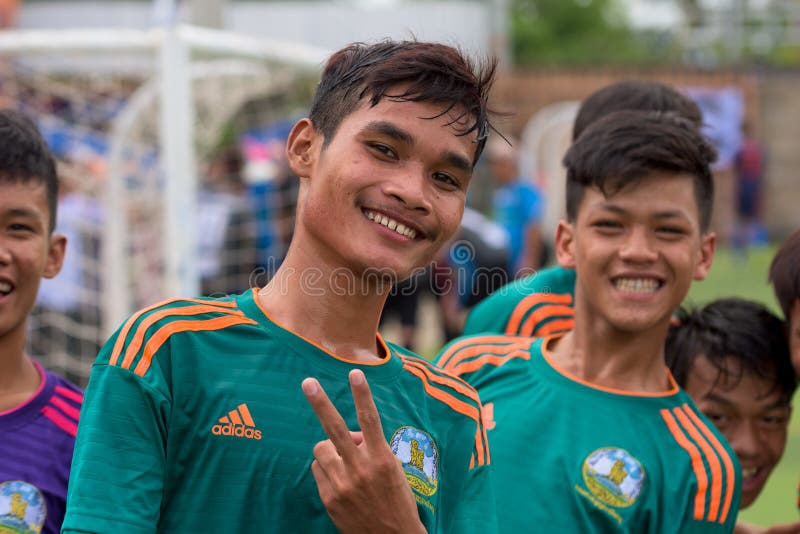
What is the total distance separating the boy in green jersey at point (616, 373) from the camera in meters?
2.59

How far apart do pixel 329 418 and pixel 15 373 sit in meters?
1.16

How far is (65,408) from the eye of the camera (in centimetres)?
249

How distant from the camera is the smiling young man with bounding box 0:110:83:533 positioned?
7.59 ft

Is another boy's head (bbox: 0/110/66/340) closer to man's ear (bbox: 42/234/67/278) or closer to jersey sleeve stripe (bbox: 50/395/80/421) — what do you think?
man's ear (bbox: 42/234/67/278)

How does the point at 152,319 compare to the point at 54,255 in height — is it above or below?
below

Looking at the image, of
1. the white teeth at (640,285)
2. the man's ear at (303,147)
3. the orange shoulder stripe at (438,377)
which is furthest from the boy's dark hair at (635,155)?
the man's ear at (303,147)

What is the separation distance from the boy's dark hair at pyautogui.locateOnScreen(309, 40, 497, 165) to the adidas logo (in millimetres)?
536

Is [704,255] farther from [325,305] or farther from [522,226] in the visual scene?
[522,226]

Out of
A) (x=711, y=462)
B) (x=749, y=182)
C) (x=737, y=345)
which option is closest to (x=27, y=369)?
(x=711, y=462)

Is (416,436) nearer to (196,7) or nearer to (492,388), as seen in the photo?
(492,388)

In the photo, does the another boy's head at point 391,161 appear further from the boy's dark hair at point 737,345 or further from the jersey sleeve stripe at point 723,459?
the boy's dark hair at point 737,345

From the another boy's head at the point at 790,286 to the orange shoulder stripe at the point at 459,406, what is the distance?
1306mm

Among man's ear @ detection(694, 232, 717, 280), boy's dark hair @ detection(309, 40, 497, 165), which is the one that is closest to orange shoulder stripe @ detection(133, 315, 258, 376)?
boy's dark hair @ detection(309, 40, 497, 165)

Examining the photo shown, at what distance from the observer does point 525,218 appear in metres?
9.88
